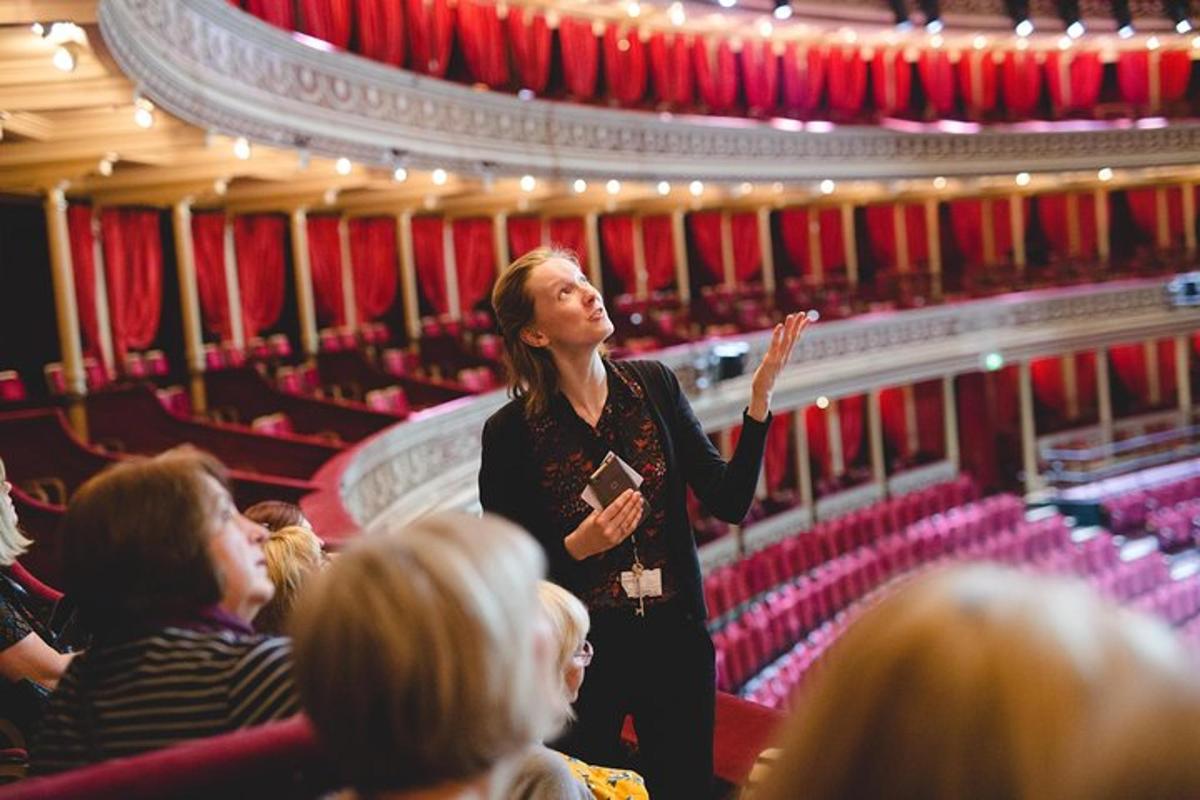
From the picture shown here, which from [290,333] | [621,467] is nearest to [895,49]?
[290,333]

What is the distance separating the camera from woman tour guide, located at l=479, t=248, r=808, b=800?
2281 mm

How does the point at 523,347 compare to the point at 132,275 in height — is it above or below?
below

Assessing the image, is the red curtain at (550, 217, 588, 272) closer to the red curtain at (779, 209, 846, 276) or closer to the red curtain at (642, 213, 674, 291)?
the red curtain at (642, 213, 674, 291)

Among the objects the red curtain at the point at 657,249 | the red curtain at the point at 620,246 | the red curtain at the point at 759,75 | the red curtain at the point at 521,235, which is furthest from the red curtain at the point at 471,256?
the red curtain at the point at 759,75

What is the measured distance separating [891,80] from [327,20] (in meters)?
10.9

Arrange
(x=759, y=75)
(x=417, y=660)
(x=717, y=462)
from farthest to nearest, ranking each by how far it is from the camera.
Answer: (x=759, y=75) → (x=717, y=462) → (x=417, y=660)

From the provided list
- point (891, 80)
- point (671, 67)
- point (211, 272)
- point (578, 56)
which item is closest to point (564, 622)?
point (211, 272)

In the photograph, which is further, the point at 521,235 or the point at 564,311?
the point at 521,235

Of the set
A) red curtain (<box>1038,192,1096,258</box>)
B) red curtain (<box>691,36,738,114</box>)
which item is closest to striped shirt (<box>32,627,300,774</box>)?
red curtain (<box>691,36,738,114</box>)

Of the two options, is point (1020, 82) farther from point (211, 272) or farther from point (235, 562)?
point (235, 562)

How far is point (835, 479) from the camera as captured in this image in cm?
1825

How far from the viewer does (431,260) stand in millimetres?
15047

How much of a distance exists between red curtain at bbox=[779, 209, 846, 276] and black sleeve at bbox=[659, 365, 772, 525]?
18.1 meters

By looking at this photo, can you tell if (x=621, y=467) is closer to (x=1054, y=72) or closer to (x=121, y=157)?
(x=121, y=157)
